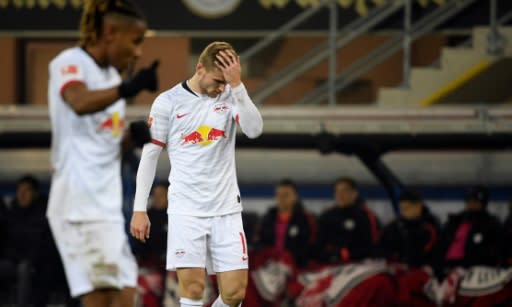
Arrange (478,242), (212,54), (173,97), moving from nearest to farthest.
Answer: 1. (212,54)
2. (173,97)
3. (478,242)

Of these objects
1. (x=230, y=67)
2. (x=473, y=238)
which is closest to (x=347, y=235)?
(x=473, y=238)

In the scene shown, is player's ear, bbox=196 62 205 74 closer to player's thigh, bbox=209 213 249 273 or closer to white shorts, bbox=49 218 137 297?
player's thigh, bbox=209 213 249 273

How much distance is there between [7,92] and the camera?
14.3m

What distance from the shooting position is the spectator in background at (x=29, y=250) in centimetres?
1127

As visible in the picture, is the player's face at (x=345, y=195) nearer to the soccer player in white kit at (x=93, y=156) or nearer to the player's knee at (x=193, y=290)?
the player's knee at (x=193, y=290)

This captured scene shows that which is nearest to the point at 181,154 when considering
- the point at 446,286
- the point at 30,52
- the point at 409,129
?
the point at 446,286

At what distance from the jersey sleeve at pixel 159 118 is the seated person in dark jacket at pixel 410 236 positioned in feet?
15.1

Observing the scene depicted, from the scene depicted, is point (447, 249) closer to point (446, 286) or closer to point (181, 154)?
point (446, 286)

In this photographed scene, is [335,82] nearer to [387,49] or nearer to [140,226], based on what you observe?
[387,49]

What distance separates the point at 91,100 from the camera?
4988 mm

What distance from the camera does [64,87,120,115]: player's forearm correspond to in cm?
496

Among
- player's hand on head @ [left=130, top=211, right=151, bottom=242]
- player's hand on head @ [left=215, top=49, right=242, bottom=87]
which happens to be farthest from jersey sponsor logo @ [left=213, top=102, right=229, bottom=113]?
player's hand on head @ [left=130, top=211, right=151, bottom=242]

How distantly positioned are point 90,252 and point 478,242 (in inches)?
239

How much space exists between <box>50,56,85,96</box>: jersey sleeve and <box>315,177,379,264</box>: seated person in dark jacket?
237 inches
